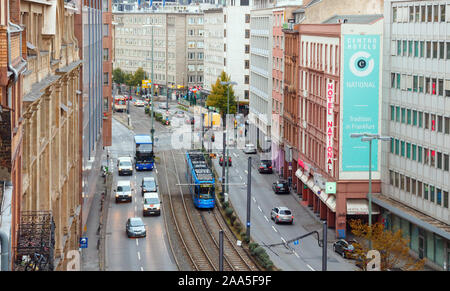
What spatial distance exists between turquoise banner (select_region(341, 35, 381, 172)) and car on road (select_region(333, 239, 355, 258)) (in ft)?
23.8

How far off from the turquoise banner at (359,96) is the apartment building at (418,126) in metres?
0.88

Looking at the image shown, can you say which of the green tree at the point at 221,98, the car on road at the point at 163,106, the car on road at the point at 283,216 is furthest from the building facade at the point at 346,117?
the car on road at the point at 163,106

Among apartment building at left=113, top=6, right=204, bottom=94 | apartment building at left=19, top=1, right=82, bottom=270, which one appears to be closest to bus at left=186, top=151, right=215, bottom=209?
apartment building at left=19, top=1, right=82, bottom=270

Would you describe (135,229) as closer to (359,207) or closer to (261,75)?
(359,207)

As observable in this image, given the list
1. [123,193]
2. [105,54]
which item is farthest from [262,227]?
[105,54]

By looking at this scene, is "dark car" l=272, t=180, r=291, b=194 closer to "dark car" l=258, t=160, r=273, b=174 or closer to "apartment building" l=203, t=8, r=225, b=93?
"dark car" l=258, t=160, r=273, b=174

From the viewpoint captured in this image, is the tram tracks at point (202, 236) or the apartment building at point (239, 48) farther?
the apartment building at point (239, 48)

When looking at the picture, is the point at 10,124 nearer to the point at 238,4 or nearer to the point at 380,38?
the point at 380,38

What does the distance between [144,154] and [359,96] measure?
113 feet

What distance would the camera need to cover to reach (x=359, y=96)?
60.6 meters

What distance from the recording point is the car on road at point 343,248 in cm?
5344

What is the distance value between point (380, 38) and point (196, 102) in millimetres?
99853

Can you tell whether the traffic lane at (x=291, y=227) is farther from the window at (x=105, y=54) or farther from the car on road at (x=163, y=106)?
the car on road at (x=163, y=106)
